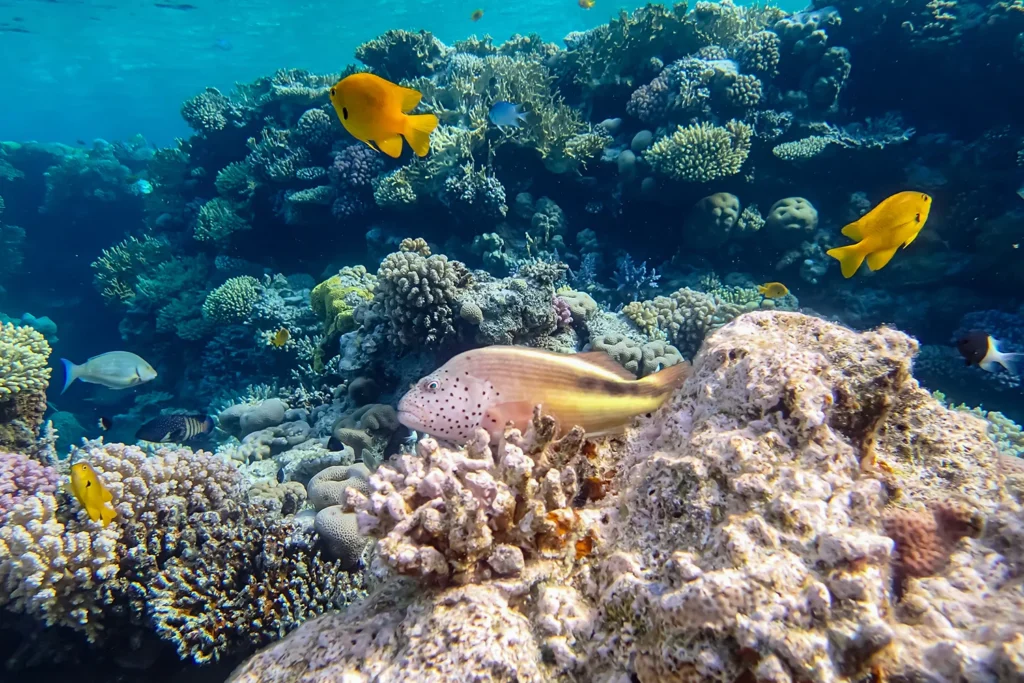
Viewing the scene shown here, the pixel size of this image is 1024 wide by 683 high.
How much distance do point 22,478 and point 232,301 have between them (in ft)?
25.3

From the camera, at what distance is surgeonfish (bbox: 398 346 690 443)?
7.94ft

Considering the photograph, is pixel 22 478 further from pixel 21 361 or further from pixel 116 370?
pixel 116 370

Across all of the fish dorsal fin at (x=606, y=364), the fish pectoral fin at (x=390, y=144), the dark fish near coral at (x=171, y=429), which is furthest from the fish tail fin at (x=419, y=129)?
the dark fish near coral at (x=171, y=429)

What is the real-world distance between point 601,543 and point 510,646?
17.3 inches

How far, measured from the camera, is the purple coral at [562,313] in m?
5.82

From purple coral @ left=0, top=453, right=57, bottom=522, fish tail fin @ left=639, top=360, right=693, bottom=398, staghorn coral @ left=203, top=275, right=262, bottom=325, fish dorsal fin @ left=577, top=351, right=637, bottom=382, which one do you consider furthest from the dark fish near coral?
fish tail fin @ left=639, top=360, right=693, bottom=398

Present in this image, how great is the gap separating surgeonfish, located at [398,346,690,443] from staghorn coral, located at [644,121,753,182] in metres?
7.65

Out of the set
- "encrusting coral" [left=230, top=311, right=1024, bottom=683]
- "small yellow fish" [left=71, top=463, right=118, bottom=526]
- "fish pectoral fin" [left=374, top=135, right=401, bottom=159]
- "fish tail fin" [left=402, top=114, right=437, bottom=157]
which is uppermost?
"fish tail fin" [left=402, top=114, right=437, bottom=157]

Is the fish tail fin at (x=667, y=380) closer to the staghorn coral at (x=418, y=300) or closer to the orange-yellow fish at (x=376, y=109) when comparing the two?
the orange-yellow fish at (x=376, y=109)

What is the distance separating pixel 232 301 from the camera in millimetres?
10797

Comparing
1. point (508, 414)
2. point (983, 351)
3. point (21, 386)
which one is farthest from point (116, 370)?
point (983, 351)

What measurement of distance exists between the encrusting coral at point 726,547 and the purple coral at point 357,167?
9.68 meters

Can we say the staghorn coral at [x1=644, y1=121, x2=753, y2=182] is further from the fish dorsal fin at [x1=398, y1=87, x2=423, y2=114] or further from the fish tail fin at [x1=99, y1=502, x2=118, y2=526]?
the fish tail fin at [x1=99, y1=502, x2=118, y2=526]

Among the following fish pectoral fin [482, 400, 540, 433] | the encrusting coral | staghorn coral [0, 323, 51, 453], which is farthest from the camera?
staghorn coral [0, 323, 51, 453]
